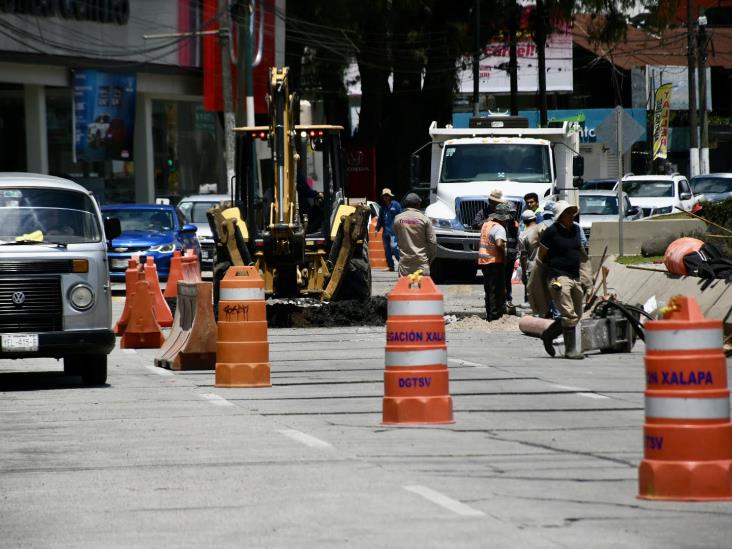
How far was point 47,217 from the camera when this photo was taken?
1581 centimetres

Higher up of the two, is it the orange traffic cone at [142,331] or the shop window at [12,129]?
the shop window at [12,129]

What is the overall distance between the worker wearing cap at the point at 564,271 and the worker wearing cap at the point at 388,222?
17666 millimetres

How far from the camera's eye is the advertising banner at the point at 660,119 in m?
70.1

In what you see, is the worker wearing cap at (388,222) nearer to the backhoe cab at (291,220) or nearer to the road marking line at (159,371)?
the backhoe cab at (291,220)

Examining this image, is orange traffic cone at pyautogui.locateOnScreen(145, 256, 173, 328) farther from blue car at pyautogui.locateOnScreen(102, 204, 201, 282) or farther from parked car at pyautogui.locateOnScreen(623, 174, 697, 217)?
parked car at pyautogui.locateOnScreen(623, 174, 697, 217)

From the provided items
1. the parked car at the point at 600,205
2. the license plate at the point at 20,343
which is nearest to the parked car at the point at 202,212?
the parked car at the point at 600,205

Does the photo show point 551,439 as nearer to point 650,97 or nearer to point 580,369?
point 580,369

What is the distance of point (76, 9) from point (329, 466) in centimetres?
4047

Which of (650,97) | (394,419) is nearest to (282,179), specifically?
(394,419)

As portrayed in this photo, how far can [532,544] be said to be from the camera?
717cm

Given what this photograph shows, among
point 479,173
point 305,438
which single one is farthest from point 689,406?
point 479,173

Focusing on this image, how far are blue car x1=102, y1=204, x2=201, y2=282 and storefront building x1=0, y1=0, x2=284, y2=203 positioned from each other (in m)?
12.9

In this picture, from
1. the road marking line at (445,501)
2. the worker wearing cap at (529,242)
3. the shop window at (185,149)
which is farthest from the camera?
the shop window at (185,149)

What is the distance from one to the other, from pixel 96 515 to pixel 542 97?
48.7 metres
